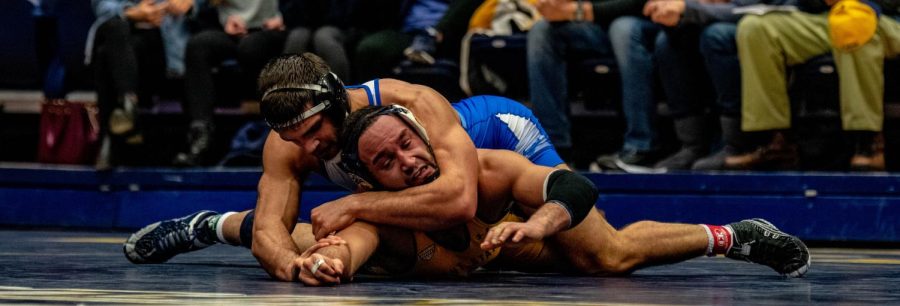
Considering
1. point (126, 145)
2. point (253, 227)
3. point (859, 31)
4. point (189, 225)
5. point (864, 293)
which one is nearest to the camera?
point (864, 293)

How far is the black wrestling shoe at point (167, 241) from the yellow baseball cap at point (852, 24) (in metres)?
2.42

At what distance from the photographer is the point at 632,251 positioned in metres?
3.62

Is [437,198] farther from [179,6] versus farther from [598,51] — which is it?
[179,6]

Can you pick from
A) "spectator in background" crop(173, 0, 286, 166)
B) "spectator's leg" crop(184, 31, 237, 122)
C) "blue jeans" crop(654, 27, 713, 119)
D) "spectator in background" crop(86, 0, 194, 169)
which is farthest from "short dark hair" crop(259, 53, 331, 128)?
"spectator in background" crop(86, 0, 194, 169)

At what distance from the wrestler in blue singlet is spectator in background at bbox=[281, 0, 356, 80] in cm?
210

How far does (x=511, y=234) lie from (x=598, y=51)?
2.96 meters

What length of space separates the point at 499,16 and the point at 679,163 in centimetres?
97

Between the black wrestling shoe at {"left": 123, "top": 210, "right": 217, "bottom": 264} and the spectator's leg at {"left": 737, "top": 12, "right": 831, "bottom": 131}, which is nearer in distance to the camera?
the black wrestling shoe at {"left": 123, "top": 210, "right": 217, "bottom": 264}

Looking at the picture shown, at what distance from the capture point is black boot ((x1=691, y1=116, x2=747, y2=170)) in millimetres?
5621

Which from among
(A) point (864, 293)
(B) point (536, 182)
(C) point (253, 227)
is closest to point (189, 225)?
(C) point (253, 227)

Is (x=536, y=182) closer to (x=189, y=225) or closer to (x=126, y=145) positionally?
(x=189, y=225)

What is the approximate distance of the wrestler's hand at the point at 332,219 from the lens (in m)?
3.38

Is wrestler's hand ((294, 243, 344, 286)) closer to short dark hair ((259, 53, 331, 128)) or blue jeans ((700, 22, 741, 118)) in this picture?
short dark hair ((259, 53, 331, 128))

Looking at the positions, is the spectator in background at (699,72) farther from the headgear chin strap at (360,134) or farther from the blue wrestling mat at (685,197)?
the headgear chin strap at (360,134)
